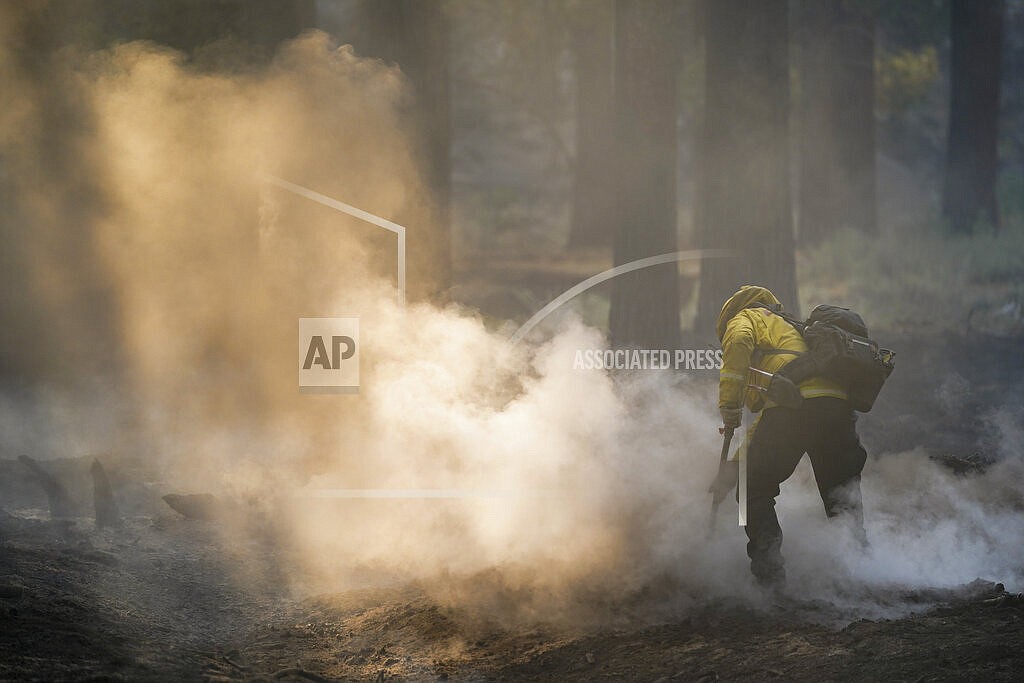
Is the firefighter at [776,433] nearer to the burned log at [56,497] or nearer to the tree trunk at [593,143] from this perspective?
the burned log at [56,497]

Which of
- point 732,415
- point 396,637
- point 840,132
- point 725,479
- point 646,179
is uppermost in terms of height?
point 840,132

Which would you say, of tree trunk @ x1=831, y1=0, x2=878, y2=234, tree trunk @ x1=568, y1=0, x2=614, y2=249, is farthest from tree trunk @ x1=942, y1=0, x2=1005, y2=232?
tree trunk @ x1=568, y1=0, x2=614, y2=249

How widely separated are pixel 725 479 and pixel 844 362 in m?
1.18

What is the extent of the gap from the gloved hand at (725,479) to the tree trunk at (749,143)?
558 centimetres

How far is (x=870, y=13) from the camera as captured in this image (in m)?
21.3

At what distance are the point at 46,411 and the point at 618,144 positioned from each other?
6.63m

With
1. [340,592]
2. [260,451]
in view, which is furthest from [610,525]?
[260,451]

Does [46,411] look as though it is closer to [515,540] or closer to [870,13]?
[515,540]

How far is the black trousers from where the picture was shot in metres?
6.66

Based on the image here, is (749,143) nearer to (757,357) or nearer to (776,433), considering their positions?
(757,357)

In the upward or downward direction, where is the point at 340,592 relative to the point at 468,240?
downward

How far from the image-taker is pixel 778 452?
668 centimetres

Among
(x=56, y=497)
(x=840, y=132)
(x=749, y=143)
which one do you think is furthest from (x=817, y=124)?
(x=56, y=497)

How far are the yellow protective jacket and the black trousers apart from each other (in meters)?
0.09
